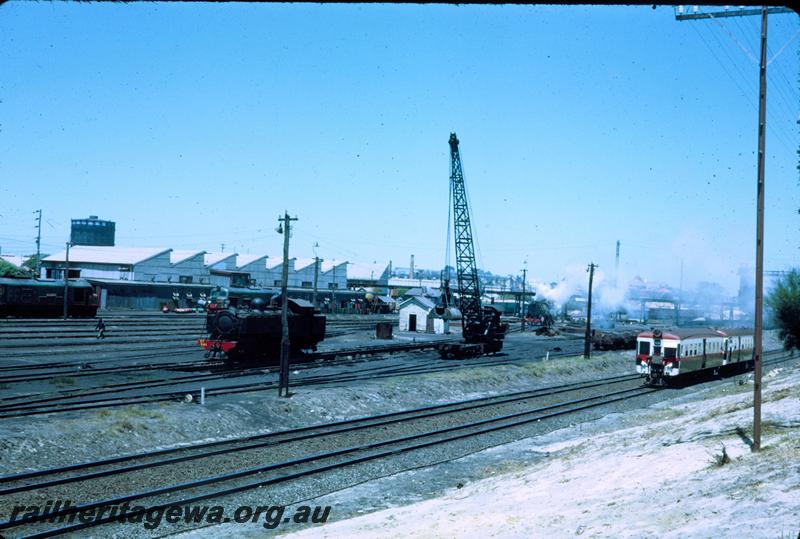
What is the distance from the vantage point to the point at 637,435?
19984 millimetres

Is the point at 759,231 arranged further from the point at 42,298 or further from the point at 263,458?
the point at 42,298

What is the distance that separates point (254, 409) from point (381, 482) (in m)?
8.26

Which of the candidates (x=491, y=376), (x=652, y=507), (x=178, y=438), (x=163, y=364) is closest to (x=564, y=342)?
(x=491, y=376)

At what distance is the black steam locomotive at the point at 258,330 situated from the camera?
35.2m

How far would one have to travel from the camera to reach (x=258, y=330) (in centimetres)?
3603

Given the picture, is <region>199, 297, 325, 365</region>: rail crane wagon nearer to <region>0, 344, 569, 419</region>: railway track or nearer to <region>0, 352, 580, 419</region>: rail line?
<region>0, 344, 569, 419</region>: railway track

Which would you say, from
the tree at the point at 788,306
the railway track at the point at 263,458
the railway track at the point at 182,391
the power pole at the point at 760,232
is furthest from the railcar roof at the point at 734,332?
the power pole at the point at 760,232

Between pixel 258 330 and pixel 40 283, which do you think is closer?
pixel 258 330

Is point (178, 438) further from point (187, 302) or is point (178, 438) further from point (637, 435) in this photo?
point (187, 302)

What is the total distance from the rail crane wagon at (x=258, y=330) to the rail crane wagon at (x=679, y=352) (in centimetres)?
1875

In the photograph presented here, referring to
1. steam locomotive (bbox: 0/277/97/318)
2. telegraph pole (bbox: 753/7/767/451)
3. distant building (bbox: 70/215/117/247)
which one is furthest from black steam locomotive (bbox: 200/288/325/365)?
distant building (bbox: 70/215/117/247)

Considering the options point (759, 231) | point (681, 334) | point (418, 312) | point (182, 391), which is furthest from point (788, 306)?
point (418, 312)

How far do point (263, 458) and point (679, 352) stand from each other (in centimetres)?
2429

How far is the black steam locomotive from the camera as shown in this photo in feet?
116
